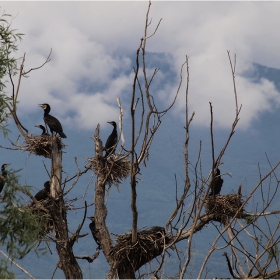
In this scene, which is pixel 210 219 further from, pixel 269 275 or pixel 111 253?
pixel 269 275

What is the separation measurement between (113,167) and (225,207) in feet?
6.52

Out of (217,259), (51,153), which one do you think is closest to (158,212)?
(217,259)

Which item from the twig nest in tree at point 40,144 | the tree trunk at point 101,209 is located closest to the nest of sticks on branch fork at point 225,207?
the tree trunk at point 101,209

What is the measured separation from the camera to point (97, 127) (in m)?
9.58

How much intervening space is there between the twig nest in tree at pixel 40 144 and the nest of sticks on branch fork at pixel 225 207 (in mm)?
2886

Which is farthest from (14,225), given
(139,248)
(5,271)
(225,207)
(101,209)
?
(225,207)

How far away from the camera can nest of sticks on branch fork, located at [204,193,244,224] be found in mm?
8938

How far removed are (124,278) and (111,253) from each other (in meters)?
0.43

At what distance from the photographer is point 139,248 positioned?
8266 millimetres

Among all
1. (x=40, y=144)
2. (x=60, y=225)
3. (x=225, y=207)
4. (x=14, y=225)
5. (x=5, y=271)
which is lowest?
(x=5, y=271)

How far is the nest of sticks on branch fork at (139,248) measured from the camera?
8.20m

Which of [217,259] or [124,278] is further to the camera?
[217,259]

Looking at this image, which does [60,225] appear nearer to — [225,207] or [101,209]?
[101,209]

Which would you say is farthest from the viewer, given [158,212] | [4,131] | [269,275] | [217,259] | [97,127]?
[158,212]
